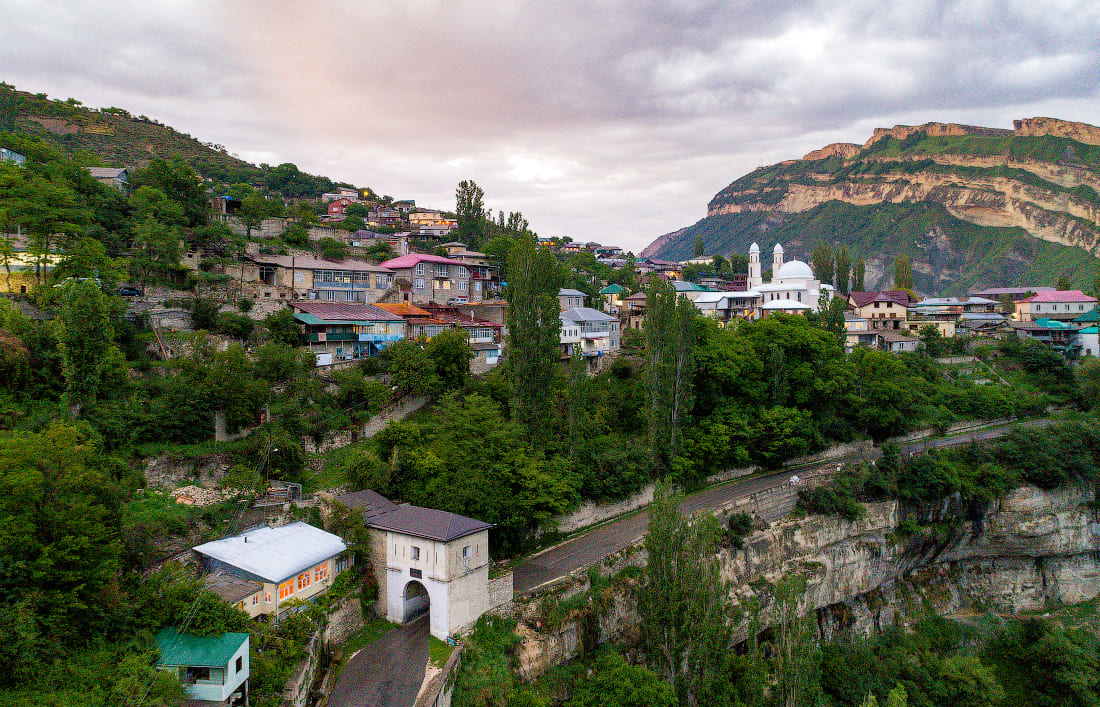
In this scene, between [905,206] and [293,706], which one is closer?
[293,706]

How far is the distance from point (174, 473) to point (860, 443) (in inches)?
1819

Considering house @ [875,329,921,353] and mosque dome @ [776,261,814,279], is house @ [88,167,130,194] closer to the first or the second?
mosque dome @ [776,261,814,279]

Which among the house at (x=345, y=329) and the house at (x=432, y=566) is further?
the house at (x=345, y=329)

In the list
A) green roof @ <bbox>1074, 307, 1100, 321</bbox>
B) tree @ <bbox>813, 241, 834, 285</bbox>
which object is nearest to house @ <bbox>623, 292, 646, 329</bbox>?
tree @ <bbox>813, 241, 834, 285</bbox>

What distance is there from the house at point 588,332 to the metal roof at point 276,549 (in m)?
28.0

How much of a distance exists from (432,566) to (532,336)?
14.2 metres

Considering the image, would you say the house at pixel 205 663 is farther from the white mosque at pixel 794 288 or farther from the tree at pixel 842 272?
the tree at pixel 842 272

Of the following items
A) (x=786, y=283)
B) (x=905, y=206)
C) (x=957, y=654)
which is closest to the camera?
(x=957, y=654)

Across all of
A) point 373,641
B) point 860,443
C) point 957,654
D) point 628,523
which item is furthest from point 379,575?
point 860,443

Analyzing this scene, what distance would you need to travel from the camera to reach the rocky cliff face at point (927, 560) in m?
31.3

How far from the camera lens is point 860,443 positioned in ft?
151

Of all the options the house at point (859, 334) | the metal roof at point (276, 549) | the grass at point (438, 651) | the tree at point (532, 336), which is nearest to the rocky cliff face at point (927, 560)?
the tree at point (532, 336)

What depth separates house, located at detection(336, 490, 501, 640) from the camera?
2042cm

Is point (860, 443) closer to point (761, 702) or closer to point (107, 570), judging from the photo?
point (761, 702)
